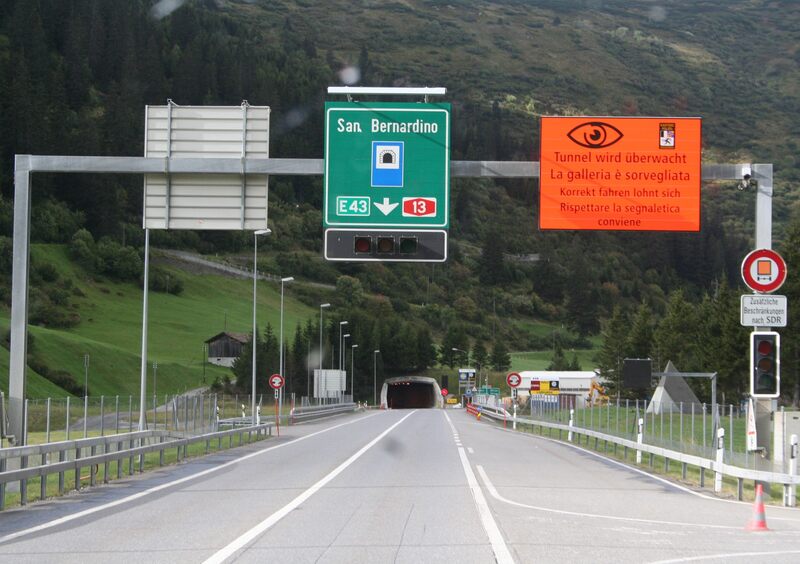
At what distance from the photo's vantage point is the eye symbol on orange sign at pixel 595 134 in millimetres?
22875

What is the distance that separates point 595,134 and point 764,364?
6.07m

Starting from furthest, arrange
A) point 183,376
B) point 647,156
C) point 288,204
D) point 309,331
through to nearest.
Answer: point 288,204, point 309,331, point 183,376, point 647,156

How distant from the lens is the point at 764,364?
1941cm

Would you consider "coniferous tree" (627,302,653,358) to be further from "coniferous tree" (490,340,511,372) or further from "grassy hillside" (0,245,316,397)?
"coniferous tree" (490,340,511,372)

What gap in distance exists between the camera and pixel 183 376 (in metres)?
105

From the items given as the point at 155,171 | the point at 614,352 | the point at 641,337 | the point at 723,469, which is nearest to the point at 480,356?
the point at 614,352

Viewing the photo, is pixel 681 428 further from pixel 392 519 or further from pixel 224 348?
pixel 224 348

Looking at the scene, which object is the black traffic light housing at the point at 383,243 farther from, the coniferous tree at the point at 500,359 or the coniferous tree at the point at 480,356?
the coniferous tree at the point at 500,359

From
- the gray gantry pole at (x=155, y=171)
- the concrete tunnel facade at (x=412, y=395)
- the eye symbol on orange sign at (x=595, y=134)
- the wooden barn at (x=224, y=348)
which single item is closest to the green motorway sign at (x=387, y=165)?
the gray gantry pole at (x=155, y=171)

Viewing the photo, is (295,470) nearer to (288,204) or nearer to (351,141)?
(351,141)

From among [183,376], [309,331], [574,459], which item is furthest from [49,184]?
[574,459]

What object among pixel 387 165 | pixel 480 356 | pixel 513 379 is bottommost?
pixel 480 356

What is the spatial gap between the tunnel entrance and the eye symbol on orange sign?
5020 inches

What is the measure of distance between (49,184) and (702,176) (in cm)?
13916
